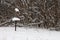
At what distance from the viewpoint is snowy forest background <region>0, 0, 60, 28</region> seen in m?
13.4

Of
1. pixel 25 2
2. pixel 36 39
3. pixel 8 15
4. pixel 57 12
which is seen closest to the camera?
pixel 36 39

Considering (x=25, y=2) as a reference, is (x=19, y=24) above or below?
below

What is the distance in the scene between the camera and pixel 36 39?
8.94 m

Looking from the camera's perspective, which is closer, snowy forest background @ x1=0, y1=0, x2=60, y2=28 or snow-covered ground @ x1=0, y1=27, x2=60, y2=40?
snow-covered ground @ x1=0, y1=27, x2=60, y2=40

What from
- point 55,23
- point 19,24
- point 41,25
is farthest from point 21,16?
point 55,23

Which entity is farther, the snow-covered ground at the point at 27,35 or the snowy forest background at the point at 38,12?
the snowy forest background at the point at 38,12

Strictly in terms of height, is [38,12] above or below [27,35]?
above

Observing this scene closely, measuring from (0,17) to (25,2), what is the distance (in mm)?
2785

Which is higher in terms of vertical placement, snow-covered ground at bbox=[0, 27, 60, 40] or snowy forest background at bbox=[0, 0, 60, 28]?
snowy forest background at bbox=[0, 0, 60, 28]

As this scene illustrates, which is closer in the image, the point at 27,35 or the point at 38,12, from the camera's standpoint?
the point at 27,35

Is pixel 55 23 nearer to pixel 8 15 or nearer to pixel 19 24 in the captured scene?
pixel 19 24

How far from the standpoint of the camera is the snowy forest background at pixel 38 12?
13375 mm

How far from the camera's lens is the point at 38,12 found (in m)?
14.0

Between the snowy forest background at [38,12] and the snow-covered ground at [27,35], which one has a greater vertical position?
the snowy forest background at [38,12]
